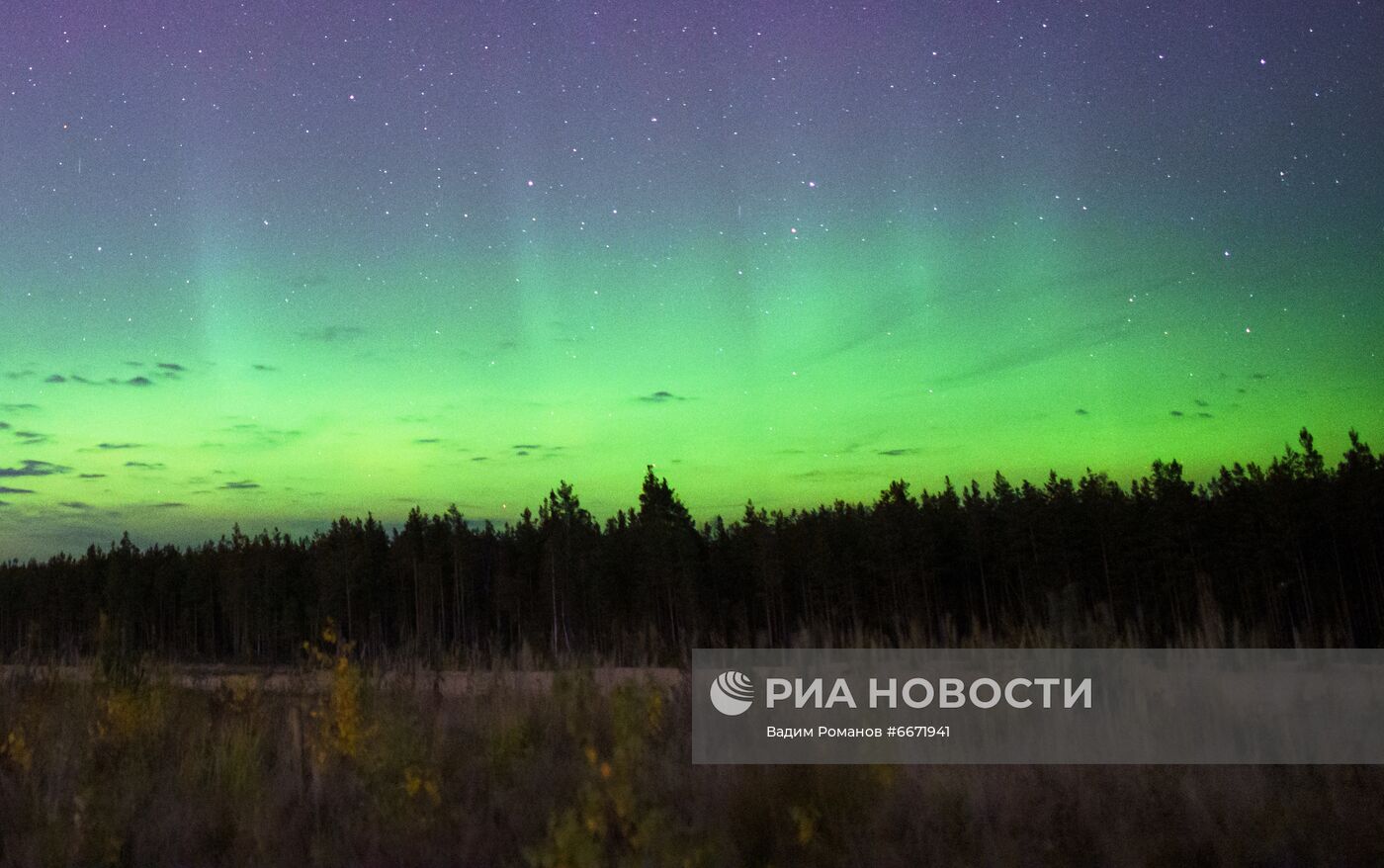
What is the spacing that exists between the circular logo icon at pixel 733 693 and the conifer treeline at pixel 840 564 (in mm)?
40224

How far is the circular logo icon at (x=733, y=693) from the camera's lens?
8.12m

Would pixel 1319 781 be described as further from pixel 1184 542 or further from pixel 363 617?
pixel 363 617

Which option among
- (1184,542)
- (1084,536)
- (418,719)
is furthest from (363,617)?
(418,719)

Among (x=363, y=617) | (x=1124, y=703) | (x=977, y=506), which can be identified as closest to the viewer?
(x=1124, y=703)

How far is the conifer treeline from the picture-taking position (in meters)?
63.3

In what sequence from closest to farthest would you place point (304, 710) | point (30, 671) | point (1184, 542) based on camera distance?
point (304, 710) < point (30, 671) < point (1184, 542)

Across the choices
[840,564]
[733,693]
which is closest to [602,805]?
[733,693]

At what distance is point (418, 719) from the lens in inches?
360

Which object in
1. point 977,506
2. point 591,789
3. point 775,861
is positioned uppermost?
point 977,506

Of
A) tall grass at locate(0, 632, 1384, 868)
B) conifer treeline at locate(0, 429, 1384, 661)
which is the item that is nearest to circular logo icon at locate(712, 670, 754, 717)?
tall grass at locate(0, 632, 1384, 868)

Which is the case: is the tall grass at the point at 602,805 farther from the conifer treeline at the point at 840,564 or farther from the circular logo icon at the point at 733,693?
the conifer treeline at the point at 840,564

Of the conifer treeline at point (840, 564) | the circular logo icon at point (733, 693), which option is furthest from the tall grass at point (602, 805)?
the conifer treeline at point (840, 564)

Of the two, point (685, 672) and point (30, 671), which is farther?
point (30, 671)

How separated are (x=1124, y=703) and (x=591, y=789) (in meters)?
5.09
